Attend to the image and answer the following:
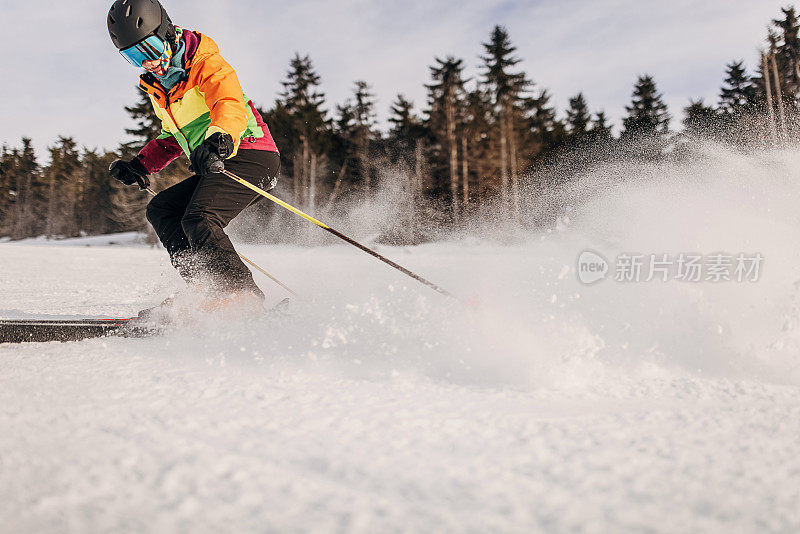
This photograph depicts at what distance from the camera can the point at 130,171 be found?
3143 millimetres

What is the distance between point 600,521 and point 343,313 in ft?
5.27

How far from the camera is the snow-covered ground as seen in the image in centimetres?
81

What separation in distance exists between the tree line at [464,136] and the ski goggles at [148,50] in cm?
2208

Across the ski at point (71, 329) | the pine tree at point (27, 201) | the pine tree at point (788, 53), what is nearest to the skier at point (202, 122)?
the ski at point (71, 329)

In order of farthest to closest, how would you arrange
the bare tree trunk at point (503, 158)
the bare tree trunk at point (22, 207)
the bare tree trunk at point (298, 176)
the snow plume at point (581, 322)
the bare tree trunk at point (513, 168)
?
the bare tree trunk at point (22, 207)
the bare tree trunk at point (298, 176)
the bare tree trunk at point (503, 158)
the bare tree trunk at point (513, 168)
the snow plume at point (581, 322)

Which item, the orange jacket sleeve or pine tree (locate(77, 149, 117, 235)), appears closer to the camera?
the orange jacket sleeve

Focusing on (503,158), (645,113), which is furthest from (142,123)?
(645,113)

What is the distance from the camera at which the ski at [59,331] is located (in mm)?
2271

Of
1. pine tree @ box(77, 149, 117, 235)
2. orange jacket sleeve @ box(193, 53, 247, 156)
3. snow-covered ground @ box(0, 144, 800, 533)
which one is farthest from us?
pine tree @ box(77, 149, 117, 235)

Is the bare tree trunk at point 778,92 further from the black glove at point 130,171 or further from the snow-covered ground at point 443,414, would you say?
the black glove at point 130,171

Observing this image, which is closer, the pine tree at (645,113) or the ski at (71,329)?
the ski at (71,329)

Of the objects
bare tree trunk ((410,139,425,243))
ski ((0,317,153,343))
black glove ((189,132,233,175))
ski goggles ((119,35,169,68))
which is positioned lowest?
ski ((0,317,153,343))

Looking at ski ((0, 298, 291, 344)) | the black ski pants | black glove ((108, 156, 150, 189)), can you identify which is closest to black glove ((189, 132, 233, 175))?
the black ski pants

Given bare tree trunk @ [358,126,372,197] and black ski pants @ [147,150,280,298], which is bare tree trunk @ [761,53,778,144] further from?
black ski pants @ [147,150,280,298]
